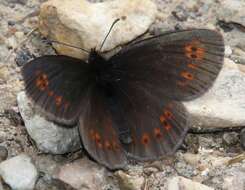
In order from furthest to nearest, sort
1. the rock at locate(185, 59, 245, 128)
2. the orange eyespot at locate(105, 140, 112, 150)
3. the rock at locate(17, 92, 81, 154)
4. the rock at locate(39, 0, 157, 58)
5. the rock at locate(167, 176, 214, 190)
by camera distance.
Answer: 1. the rock at locate(39, 0, 157, 58)
2. the rock at locate(185, 59, 245, 128)
3. the rock at locate(17, 92, 81, 154)
4. the orange eyespot at locate(105, 140, 112, 150)
5. the rock at locate(167, 176, 214, 190)

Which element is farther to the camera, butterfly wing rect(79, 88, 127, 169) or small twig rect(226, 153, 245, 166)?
small twig rect(226, 153, 245, 166)

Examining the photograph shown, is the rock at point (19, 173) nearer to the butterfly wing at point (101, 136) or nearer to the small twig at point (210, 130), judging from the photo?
the butterfly wing at point (101, 136)

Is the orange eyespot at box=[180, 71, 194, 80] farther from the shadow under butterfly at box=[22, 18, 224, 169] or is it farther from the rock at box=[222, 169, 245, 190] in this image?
the rock at box=[222, 169, 245, 190]

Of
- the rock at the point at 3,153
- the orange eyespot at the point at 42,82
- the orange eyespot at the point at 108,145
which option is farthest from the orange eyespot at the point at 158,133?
the rock at the point at 3,153

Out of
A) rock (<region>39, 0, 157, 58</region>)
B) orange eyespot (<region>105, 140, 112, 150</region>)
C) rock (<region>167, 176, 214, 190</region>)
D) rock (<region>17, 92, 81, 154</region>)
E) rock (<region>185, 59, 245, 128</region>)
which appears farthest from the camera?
rock (<region>39, 0, 157, 58</region>)

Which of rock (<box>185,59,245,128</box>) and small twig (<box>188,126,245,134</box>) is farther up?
rock (<box>185,59,245,128</box>)

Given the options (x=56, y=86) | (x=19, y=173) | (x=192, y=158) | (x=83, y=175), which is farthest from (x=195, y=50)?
(x=19, y=173)

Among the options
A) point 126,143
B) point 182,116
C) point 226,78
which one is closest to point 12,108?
point 126,143

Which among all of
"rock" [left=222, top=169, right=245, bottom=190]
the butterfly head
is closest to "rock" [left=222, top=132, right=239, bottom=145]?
"rock" [left=222, top=169, right=245, bottom=190]
